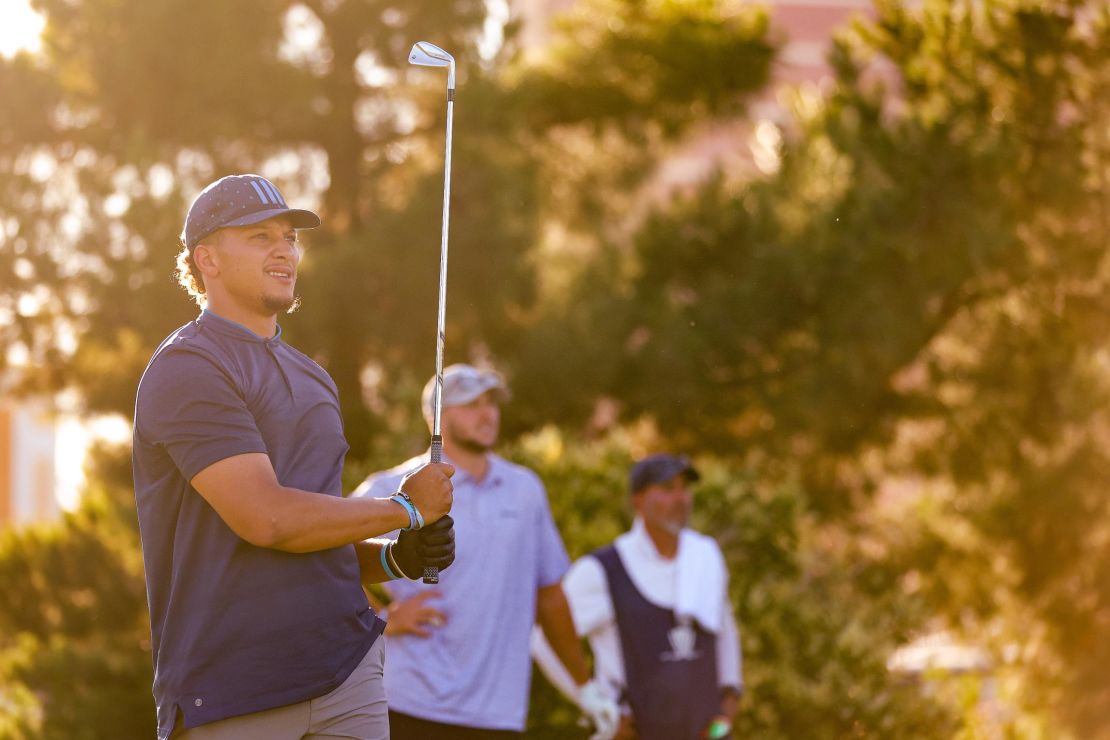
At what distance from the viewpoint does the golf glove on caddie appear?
6.27 meters

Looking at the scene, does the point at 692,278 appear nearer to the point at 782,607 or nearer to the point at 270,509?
the point at 782,607

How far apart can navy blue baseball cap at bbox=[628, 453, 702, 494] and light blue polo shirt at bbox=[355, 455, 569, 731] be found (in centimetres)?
80

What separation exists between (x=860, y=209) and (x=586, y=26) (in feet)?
12.8

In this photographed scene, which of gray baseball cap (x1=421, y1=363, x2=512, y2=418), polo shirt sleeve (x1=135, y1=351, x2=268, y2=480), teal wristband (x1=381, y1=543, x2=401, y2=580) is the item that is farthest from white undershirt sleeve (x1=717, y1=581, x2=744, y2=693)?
polo shirt sleeve (x1=135, y1=351, x2=268, y2=480)

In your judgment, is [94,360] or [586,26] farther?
[586,26]

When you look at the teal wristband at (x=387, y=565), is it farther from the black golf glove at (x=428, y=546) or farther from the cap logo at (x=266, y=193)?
the cap logo at (x=266, y=193)

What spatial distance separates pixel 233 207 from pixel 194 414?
0.50 meters

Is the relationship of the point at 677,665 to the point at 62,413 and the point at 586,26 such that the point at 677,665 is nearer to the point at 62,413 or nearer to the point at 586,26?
the point at 62,413

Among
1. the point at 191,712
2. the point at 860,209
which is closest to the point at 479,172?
the point at 860,209

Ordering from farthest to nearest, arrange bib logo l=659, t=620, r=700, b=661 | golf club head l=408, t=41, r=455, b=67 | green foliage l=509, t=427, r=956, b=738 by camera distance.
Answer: green foliage l=509, t=427, r=956, b=738, bib logo l=659, t=620, r=700, b=661, golf club head l=408, t=41, r=455, b=67

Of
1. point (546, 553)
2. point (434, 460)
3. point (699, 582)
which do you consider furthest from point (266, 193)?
point (699, 582)

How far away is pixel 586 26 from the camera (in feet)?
53.1

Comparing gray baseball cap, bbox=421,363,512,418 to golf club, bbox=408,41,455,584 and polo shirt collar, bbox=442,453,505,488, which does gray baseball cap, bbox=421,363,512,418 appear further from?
golf club, bbox=408,41,455,584

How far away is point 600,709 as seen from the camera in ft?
20.6
